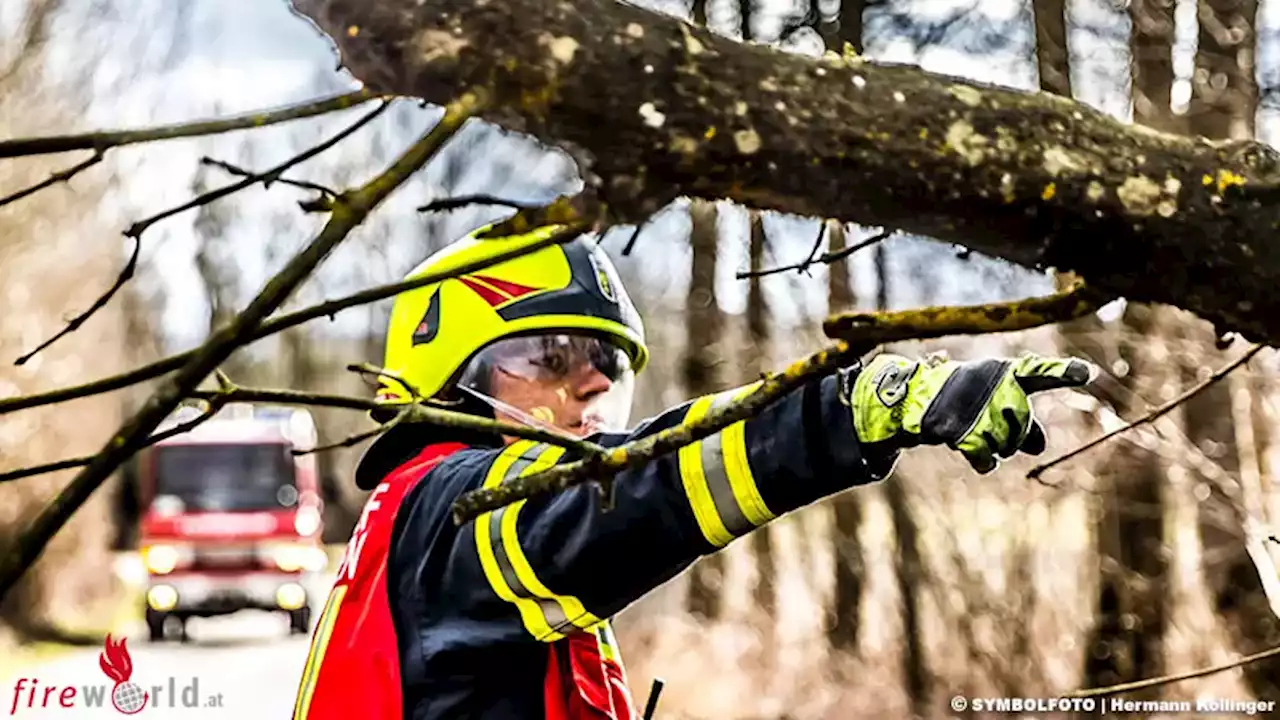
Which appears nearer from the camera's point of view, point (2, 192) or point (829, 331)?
point (829, 331)

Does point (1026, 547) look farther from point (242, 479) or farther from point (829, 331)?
point (829, 331)

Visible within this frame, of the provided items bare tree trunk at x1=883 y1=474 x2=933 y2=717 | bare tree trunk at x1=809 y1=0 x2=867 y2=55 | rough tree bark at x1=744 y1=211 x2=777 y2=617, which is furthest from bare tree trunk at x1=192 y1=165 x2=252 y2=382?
bare tree trunk at x1=883 y1=474 x2=933 y2=717

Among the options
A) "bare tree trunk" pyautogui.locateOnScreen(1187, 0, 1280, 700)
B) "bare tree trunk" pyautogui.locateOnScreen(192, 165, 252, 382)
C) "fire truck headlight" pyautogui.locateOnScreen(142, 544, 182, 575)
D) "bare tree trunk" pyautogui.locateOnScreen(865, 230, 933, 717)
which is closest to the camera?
"bare tree trunk" pyautogui.locateOnScreen(1187, 0, 1280, 700)

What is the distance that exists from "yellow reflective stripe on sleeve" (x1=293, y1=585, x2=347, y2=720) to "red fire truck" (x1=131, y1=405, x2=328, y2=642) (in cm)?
184

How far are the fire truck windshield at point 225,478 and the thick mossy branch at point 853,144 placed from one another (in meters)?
2.75

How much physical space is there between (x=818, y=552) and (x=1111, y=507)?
3.51 ft

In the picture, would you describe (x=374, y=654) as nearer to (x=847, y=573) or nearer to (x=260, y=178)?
(x=260, y=178)

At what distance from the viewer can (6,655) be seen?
292 cm

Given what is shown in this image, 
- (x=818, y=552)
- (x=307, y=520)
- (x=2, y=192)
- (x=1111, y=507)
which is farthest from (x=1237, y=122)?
(x=2, y=192)

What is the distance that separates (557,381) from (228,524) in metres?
2.17

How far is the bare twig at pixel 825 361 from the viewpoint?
561 millimetres

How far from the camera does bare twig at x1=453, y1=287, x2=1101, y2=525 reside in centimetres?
56

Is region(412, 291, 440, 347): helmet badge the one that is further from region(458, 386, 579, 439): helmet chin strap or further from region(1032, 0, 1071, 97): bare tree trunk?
region(1032, 0, 1071, 97): bare tree trunk

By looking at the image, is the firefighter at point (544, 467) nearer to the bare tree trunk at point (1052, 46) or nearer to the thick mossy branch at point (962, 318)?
the thick mossy branch at point (962, 318)
